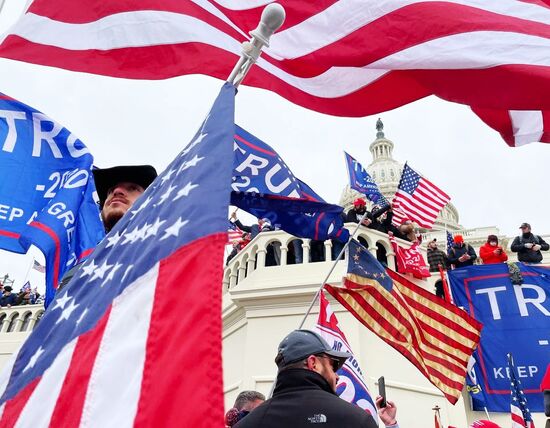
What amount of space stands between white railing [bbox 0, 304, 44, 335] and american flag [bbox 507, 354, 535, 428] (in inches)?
670

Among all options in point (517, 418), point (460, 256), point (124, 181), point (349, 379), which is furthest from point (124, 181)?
point (460, 256)

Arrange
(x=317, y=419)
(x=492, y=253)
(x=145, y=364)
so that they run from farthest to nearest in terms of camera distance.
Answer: (x=492, y=253) < (x=317, y=419) < (x=145, y=364)

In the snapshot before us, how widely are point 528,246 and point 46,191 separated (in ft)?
32.3

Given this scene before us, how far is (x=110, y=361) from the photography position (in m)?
1.20

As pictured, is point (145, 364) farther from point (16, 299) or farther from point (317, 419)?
point (16, 299)

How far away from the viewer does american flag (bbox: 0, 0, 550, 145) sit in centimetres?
261

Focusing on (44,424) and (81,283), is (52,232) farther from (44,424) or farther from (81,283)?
(44,424)

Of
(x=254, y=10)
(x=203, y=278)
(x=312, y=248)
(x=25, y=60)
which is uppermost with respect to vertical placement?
(x=312, y=248)

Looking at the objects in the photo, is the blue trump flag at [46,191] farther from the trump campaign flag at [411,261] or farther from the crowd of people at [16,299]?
the crowd of people at [16,299]

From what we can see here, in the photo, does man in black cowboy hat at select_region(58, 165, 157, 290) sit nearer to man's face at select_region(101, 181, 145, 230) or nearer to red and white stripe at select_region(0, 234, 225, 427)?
man's face at select_region(101, 181, 145, 230)

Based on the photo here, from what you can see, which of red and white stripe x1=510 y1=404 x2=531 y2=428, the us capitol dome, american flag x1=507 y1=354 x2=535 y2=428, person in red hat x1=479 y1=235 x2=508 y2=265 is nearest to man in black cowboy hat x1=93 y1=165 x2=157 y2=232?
american flag x1=507 y1=354 x2=535 y2=428

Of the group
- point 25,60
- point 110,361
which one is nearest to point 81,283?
point 110,361

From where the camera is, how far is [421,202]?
880 centimetres

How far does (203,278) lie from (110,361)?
1.16 feet
